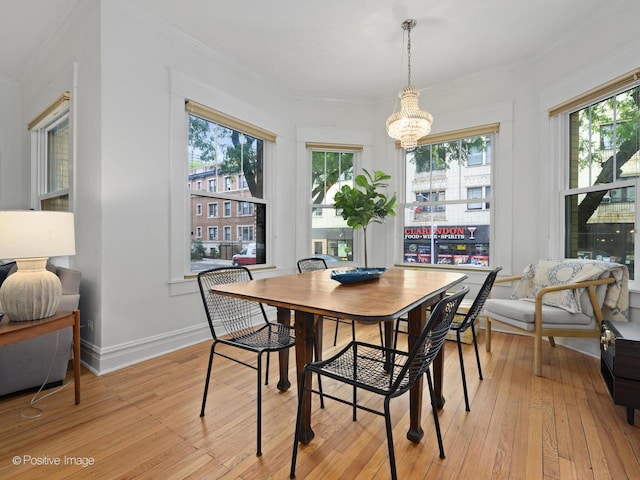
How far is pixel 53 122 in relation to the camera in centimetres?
342

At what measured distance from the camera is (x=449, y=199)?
4.09m

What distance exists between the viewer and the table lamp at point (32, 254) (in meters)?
1.82

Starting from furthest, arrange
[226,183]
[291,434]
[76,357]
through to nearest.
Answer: [226,183] → [76,357] → [291,434]

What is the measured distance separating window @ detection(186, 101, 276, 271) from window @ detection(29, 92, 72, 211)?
109 centimetres

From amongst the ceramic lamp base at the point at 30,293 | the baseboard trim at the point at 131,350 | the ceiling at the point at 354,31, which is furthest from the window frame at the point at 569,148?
the ceramic lamp base at the point at 30,293

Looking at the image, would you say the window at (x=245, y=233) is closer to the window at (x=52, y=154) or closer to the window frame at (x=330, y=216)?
the window frame at (x=330, y=216)

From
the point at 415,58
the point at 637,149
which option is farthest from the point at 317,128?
the point at 637,149

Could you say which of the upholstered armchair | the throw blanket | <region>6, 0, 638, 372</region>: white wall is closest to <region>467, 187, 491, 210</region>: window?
<region>6, 0, 638, 372</region>: white wall

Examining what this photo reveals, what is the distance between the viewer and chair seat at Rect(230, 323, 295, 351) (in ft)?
5.90

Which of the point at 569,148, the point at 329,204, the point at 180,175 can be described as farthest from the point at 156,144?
the point at 569,148

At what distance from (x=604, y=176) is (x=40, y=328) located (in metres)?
4.52

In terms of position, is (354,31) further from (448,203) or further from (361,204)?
(448,203)

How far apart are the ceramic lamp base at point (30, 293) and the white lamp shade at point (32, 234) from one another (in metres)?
0.18

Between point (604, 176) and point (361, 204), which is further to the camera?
point (361, 204)
